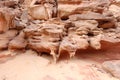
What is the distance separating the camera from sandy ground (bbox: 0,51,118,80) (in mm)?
3695

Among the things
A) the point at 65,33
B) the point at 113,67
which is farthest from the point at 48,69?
the point at 113,67

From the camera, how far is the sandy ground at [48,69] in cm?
370

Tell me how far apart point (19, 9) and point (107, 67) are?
354cm

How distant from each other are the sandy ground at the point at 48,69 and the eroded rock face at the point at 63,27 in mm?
221

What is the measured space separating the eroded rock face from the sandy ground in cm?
22

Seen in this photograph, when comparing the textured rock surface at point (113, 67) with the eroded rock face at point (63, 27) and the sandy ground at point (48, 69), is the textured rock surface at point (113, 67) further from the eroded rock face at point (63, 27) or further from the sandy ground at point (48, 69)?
the eroded rock face at point (63, 27)

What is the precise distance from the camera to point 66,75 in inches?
147

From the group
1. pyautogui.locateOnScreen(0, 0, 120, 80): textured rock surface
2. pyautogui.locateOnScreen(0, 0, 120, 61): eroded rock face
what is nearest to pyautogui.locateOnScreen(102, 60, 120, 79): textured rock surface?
pyautogui.locateOnScreen(0, 0, 120, 80): textured rock surface

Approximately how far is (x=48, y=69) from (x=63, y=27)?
3.51ft

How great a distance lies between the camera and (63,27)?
172 inches

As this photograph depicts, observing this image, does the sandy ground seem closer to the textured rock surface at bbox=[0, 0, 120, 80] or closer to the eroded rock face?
the textured rock surface at bbox=[0, 0, 120, 80]

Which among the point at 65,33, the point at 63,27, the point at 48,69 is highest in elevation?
the point at 63,27

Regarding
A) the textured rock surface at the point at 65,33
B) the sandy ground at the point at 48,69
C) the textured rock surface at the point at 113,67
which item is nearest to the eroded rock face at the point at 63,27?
the textured rock surface at the point at 65,33

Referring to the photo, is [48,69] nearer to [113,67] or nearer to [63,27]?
[63,27]
